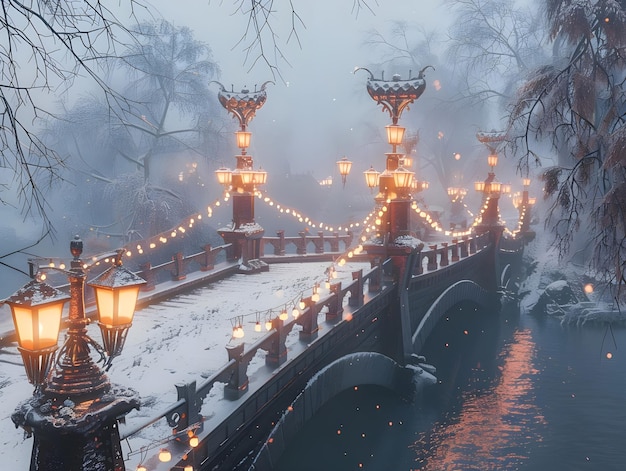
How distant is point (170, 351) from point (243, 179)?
793 cm

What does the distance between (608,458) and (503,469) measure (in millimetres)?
3417

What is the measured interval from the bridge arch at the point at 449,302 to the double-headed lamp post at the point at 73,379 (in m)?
13.4

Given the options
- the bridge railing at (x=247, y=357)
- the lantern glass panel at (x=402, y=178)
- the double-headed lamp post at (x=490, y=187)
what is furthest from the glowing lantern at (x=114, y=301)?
the double-headed lamp post at (x=490, y=187)

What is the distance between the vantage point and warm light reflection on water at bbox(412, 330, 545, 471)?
14.4 metres

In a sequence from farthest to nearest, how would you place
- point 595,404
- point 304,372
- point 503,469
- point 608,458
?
point 595,404
point 608,458
point 503,469
point 304,372

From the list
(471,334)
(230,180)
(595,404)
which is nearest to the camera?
(230,180)

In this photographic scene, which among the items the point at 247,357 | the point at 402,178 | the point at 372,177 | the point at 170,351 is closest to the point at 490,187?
the point at 372,177

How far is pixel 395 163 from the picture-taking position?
15227mm

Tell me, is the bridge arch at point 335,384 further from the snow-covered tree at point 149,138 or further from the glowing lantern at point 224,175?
the snow-covered tree at point 149,138

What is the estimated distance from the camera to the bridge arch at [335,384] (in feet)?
29.7

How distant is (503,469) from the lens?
1407cm

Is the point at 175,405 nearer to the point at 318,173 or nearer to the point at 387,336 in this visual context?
the point at 387,336

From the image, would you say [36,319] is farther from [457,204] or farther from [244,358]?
[457,204]

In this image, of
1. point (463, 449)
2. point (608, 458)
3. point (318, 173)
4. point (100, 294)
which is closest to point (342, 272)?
point (463, 449)
